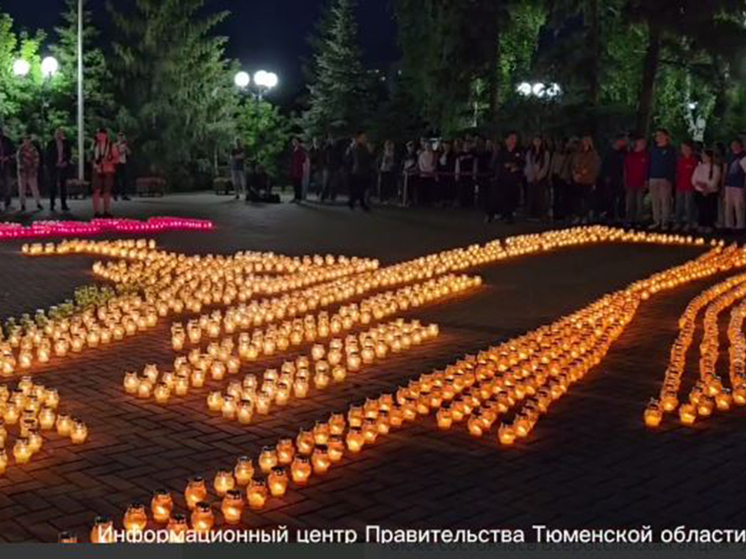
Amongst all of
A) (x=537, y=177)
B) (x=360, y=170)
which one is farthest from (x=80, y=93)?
(x=537, y=177)

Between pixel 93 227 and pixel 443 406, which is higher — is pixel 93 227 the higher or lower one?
the higher one

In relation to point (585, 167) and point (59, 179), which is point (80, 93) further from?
point (585, 167)

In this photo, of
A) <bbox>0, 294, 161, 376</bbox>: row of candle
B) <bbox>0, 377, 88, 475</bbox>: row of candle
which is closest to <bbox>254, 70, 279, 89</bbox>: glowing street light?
<bbox>0, 294, 161, 376</bbox>: row of candle

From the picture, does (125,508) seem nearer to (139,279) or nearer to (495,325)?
(495,325)

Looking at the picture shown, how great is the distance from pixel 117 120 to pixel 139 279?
20833mm

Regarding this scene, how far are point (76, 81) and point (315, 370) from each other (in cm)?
2506

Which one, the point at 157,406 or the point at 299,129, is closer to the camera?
the point at 157,406

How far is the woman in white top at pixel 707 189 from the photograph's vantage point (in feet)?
56.1

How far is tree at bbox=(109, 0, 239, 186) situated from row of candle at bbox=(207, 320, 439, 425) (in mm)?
24043

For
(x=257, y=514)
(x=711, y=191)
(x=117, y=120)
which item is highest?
(x=117, y=120)

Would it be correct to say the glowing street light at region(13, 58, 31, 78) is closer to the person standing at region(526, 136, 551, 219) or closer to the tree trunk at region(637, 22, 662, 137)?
the person standing at region(526, 136, 551, 219)

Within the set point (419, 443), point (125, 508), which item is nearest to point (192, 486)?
point (125, 508)

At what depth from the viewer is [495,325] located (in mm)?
9297

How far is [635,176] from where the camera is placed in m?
18.4
